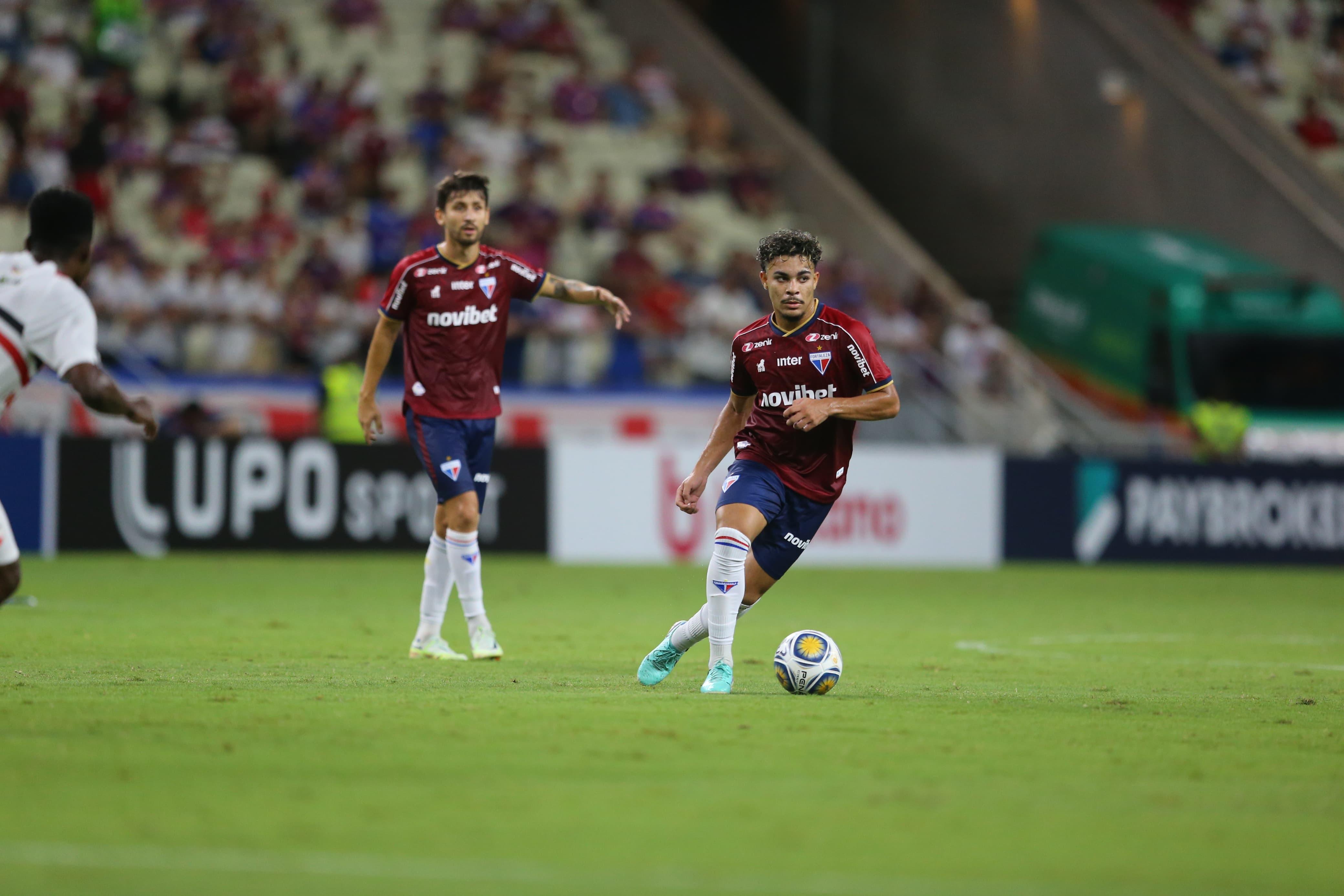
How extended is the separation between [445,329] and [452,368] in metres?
0.24

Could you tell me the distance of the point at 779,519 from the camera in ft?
30.0

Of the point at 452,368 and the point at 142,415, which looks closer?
the point at 142,415

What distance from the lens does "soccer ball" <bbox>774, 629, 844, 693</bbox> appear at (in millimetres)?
8805

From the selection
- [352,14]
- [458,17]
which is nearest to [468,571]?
[352,14]

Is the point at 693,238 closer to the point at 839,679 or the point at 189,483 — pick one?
the point at 189,483

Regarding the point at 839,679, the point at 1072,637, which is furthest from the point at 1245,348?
the point at 839,679

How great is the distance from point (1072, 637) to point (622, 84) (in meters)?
19.3

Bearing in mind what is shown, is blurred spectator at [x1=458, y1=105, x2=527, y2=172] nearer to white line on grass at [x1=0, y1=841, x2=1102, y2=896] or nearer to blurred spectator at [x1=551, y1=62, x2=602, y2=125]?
blurred spectator at [x1=551, y1=62, x2=602, y2=125]

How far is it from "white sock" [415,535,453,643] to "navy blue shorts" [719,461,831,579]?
2.11m

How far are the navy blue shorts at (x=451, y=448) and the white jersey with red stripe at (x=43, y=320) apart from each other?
10.4 feet

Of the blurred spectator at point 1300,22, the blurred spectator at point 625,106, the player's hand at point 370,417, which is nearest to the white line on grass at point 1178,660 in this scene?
the player's hand at point 370,417

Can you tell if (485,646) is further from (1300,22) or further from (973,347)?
(1300,22)

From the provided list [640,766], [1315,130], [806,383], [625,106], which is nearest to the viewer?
[640,766]

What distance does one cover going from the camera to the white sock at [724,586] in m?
8.81
